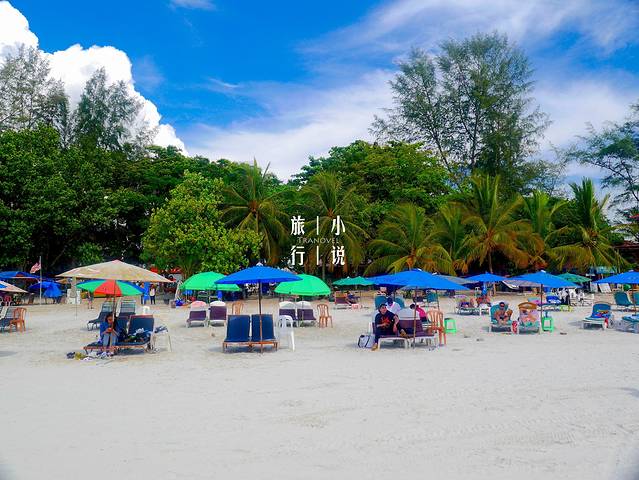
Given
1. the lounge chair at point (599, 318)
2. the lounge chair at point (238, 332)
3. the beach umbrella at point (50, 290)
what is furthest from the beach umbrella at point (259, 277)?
the beach umbrella at point (50, 290)

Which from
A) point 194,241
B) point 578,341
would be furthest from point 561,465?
point 194,241

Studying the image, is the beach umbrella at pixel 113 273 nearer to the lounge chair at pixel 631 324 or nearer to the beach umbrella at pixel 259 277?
the beach umbrella at pixel 259 277

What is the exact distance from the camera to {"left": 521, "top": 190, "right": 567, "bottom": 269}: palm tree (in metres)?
36.9

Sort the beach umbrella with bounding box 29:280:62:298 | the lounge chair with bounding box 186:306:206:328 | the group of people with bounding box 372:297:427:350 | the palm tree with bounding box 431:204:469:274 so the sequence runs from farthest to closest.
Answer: the palm tree with bounding box 431:204:469:274 → the beach umbrella with bounding box 29:280:62:298 → the lounge chair with bounding box 186:306:206:328 → the group of people with bounding box 372:297:427:350

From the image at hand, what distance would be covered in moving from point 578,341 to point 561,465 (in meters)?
10.3

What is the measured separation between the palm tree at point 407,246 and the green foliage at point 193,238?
893cm

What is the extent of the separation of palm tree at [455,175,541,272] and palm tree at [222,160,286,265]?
482 inches

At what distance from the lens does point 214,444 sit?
5.51 m

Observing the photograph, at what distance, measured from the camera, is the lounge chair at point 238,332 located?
40.5 feet

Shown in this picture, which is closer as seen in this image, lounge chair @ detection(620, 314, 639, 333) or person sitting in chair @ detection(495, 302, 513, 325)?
lounge chair @ detection(620, 314, 639, 333)

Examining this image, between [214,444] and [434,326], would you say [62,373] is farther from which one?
[434,326]

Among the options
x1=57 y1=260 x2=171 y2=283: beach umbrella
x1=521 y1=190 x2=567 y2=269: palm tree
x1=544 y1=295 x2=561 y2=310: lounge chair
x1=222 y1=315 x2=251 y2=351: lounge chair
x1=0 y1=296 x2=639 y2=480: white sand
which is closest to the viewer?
x1=0 y1=296 x2=639 y2=480: white sand


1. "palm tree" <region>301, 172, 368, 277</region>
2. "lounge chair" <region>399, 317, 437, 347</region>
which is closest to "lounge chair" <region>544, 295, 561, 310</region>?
"palm tree" <region>301, 172, 368, 277</region>

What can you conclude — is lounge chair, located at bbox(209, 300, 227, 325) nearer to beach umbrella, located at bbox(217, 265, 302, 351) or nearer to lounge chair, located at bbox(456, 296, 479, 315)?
beach umbrella, located at bbox(217, 265, 302, 351)
